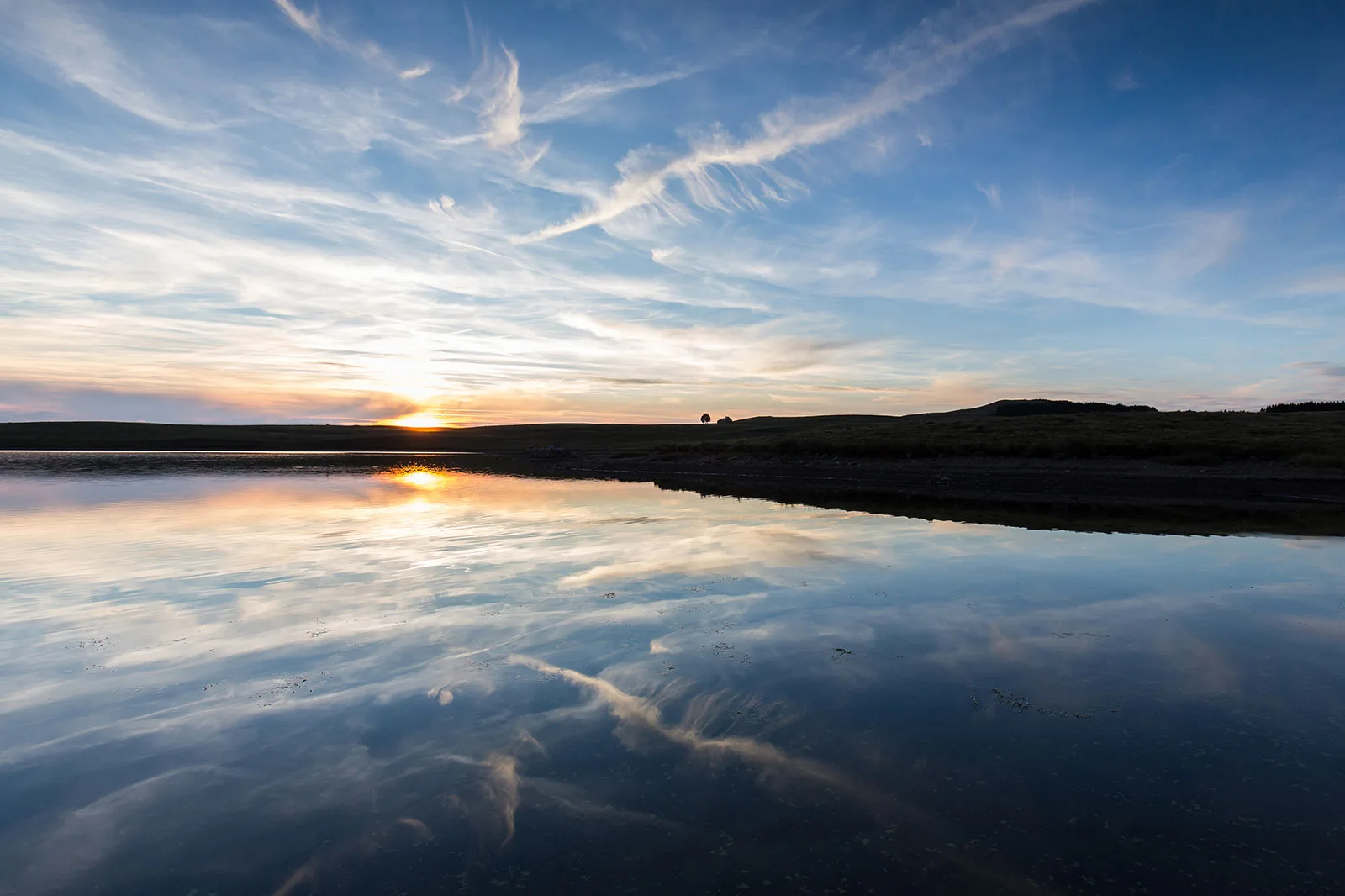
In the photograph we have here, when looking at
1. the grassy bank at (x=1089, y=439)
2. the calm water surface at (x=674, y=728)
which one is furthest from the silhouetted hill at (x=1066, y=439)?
the calm water surface at (x=674, y=728)

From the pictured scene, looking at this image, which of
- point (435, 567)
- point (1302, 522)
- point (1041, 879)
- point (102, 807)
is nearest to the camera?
point (1041, 879)

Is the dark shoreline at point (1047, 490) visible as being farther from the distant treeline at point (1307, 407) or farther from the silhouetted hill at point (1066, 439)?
the distant treeline at point (1307, 407)

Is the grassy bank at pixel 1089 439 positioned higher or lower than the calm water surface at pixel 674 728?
higher

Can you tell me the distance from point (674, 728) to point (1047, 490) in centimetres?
3634

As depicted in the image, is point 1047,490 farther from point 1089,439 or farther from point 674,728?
point 674,728

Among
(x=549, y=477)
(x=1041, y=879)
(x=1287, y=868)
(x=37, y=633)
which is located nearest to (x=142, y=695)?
(x=37, y=633)

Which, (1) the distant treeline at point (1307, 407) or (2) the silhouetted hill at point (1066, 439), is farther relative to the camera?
(1) the distant treeline at point (1307, 407)

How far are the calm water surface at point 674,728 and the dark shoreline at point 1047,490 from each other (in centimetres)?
931

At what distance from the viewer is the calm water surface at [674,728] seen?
601 cm

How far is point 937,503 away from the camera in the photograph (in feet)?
112

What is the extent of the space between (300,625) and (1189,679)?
48.0ft

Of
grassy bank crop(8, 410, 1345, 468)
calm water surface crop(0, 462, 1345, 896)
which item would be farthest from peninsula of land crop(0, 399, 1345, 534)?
calm water surface crop(0, 462, 1345, 896)

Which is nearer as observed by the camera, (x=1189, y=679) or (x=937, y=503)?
(x=1189, y=679)

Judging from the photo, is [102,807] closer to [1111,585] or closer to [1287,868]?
[1287,868]
